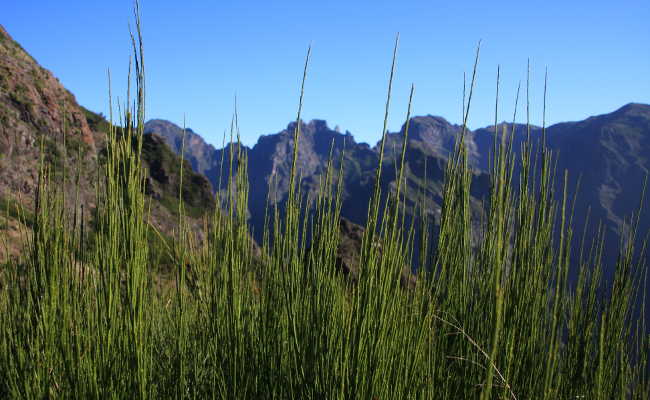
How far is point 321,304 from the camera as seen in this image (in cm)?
120

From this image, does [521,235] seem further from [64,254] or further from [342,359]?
[64,254]

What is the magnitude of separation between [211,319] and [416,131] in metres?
201

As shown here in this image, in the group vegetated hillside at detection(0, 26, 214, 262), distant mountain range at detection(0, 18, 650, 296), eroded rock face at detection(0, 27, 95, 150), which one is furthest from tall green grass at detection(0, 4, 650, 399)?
eroded rock face at detection(0, 27, 95, 150)

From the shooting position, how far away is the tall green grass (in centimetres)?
107

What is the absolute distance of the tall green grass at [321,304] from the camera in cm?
107

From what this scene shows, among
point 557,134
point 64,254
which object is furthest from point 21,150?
point 557,134

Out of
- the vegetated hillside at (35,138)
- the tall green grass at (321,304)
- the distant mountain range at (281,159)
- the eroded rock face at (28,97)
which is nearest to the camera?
the tall green grass at (321,304)

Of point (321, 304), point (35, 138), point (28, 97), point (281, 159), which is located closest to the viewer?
point (321, 304)

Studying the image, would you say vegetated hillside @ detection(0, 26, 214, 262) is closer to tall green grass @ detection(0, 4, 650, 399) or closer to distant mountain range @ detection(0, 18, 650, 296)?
distant mountain range @ detection(0, 18, 650, 296)

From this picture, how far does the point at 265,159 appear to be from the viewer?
196 metres

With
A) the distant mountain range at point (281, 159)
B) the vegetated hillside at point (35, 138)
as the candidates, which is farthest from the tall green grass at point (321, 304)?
the vegetated hillside at point (35, 138)

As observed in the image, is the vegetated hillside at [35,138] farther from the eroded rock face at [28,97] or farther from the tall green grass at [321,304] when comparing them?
the tall green grass at [321,304]

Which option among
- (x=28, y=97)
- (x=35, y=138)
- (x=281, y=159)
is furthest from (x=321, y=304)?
(x=281, y=159)

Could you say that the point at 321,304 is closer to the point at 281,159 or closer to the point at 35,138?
the point at 35,138
